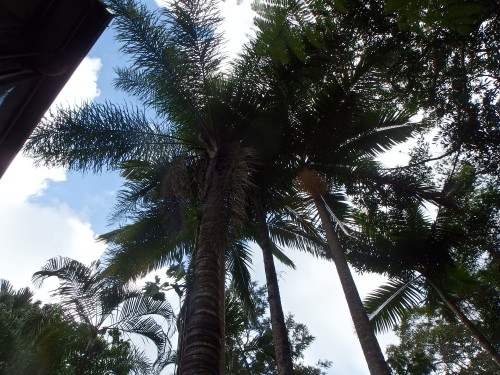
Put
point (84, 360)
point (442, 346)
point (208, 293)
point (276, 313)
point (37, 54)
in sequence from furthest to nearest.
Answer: point (442, 346)
point (84, 360)
point (276, 313)
point (208, 293)
point (37, 54)

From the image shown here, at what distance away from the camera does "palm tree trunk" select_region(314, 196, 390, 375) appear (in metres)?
6.23

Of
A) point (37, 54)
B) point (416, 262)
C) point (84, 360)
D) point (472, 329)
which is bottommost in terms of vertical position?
point (37, 54)

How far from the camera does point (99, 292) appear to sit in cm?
865

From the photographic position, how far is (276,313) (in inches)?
264

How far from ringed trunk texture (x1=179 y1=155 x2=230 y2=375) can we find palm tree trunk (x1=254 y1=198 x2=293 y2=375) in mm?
1361

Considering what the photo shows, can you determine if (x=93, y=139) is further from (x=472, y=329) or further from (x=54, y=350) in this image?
(x=472, y=329)

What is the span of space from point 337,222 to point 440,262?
270cm

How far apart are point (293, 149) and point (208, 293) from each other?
184 inches

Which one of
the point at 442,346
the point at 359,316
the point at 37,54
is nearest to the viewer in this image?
the point at 37,54

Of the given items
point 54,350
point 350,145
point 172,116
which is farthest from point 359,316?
point 54,350

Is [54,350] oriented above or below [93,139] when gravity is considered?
below

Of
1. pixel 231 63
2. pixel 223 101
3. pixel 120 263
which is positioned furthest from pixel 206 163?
pixel 120 263

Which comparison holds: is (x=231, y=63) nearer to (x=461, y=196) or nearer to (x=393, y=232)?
(x=393, y=232)

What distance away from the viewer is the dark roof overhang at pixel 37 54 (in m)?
2.38
